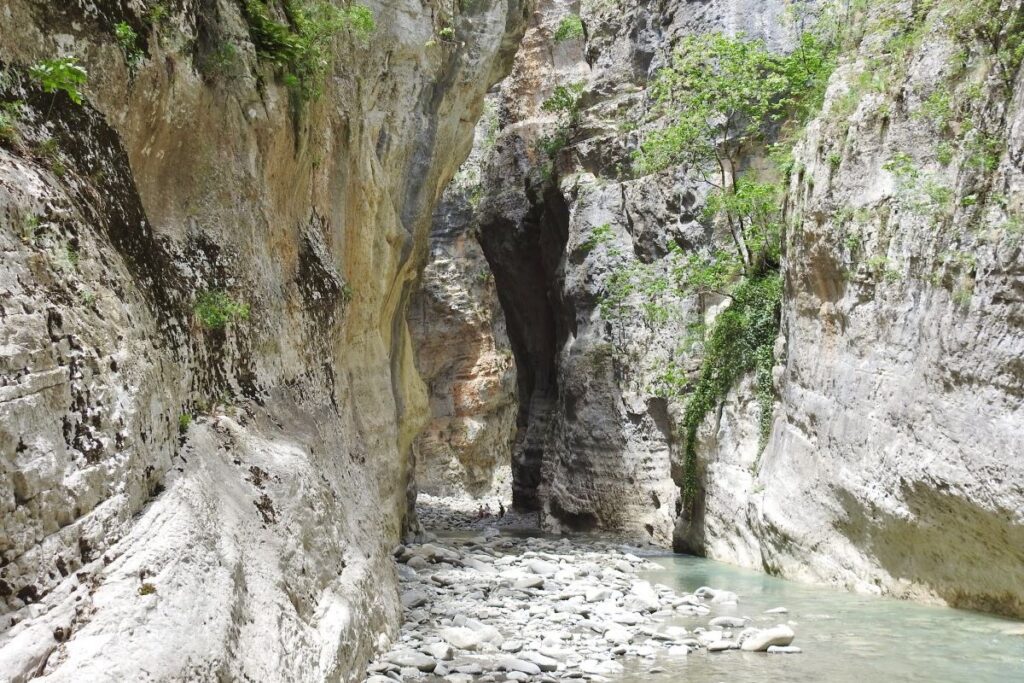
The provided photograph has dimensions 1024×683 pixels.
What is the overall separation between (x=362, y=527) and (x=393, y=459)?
4715 millimetres

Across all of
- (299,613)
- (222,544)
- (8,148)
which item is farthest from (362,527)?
(8,148)

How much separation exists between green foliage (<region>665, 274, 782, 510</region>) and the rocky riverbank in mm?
3431

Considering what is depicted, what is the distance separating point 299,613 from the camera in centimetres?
526

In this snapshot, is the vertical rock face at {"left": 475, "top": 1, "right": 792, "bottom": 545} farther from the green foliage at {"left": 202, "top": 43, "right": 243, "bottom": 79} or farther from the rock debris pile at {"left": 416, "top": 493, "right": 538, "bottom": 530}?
the green foliage at {"left": 202, "top": 43, "right": 243, "bottom": 79}

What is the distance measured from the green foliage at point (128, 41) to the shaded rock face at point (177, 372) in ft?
0.22

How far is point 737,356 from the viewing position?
1498 centimetres

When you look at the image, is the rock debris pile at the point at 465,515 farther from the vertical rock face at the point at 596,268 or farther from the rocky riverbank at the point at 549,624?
the rocky riverbank at the point at 549,624

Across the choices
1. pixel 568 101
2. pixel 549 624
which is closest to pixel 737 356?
pixel 549 624

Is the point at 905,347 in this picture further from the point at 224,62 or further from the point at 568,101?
the point at 568,101

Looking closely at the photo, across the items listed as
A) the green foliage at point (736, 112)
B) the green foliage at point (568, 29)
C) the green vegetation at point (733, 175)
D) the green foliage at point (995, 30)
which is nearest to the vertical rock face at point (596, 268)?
the green vegetation at point (733, 175)

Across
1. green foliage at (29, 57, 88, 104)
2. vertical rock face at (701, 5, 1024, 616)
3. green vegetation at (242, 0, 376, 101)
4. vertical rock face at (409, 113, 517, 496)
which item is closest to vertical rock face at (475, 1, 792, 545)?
vertical rock face at (701, 5, 1024, 616)

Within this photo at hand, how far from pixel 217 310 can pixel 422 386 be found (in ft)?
36.8

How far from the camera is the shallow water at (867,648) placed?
656cm

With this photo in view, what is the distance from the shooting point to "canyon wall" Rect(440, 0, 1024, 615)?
26.5ft
